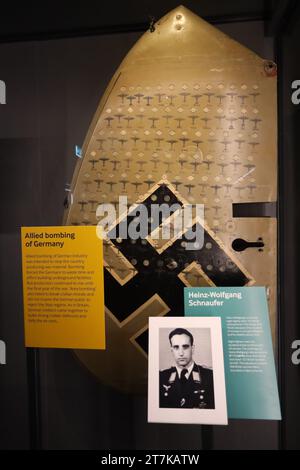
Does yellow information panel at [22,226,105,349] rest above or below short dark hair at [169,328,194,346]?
above

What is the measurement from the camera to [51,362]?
116cm

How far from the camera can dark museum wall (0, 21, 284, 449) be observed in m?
1.13

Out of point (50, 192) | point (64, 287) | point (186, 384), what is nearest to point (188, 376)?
point (186, 384)

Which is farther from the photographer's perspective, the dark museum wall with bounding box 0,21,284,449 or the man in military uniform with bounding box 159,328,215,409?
the dark museum wall with bounding box 0,21,284,449

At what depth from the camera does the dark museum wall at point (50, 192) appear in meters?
1.13

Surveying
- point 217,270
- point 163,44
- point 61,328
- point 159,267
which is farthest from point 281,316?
point 163,44

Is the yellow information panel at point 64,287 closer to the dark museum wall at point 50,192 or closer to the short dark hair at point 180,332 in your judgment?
the dark museum wall at point 50,192

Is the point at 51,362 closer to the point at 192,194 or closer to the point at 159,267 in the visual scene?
the point at 159,267

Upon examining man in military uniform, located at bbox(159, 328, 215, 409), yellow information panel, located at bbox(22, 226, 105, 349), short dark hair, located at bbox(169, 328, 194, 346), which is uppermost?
yellow information panel, located at bbox(22, 226, 105, 349)

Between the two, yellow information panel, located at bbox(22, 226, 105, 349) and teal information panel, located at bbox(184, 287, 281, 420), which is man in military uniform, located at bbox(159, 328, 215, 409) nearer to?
teal information panel, located at bbox(184, 287, 281, 420)

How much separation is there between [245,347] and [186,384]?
0.56 feet

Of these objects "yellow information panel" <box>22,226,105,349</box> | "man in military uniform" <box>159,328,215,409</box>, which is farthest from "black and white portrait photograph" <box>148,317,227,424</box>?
"yellow information panel" <box>22,226,105,349</box>
